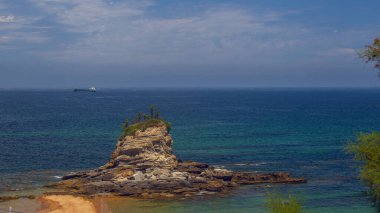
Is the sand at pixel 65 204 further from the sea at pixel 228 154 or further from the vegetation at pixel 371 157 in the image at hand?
the vegetation at pixel 371 157

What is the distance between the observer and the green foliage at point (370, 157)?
26.2 meters

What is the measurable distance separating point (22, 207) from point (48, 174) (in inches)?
662

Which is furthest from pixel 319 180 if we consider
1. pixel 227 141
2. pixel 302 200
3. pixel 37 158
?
pixel 37 158

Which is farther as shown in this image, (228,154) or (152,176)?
(228,154)

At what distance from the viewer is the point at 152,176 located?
6228cm

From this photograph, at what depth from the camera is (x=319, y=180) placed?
2633 inches

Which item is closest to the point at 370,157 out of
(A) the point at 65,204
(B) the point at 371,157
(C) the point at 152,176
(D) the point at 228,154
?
(B) the point at 371,157

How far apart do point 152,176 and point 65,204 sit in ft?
38.9

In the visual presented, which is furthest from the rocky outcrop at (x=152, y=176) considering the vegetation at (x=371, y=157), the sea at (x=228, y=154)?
the vegetation at (x=371, y=157)

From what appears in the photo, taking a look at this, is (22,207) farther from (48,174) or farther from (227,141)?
(227,141)

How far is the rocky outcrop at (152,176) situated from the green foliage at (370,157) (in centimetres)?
3408

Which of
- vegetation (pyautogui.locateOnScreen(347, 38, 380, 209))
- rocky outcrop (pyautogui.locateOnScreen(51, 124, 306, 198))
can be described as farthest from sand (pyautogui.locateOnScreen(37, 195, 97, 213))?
vegetation (pyautogui.locateOnScreen(347, 38, 380, 209))

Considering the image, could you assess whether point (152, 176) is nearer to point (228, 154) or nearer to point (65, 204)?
point (65, 204)

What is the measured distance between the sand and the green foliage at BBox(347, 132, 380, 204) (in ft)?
106
